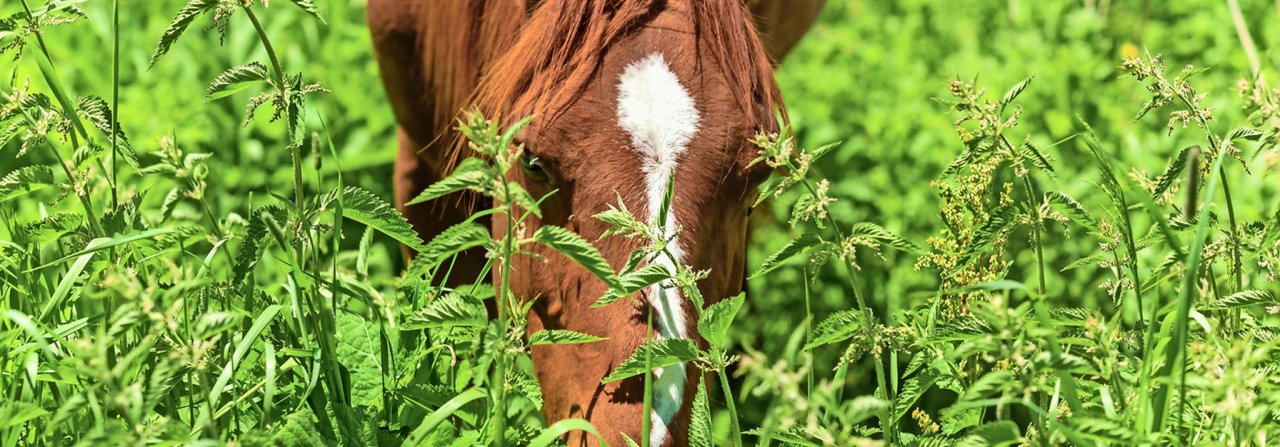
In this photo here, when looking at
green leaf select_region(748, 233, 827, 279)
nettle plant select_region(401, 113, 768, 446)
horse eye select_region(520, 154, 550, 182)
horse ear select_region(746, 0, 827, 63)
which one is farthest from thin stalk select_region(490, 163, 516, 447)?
horse ear select_region(746, 0, 827, 63)

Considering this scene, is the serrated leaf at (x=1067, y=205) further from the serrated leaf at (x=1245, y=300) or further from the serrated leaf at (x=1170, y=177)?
the serrated leaf at (x=1245, y=300)

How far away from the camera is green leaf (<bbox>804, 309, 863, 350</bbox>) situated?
1.90 metres

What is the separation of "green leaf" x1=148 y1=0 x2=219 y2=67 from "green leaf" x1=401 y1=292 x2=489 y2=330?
1.78 ft

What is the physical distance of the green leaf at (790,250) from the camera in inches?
73.8

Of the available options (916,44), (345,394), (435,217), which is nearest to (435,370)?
(345,394)

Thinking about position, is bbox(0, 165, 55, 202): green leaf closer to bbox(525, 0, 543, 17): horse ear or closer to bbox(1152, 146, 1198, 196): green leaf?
bbox(525, 0, 543, 17): horse ear

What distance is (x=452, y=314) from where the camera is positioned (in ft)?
5.96

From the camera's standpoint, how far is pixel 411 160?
4.04 meters

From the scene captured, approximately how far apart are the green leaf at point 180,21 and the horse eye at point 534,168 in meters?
0.63

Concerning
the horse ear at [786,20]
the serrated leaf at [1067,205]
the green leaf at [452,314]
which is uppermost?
the horse ear at [786,20]

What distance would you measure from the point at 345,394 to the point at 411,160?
1.99 metres

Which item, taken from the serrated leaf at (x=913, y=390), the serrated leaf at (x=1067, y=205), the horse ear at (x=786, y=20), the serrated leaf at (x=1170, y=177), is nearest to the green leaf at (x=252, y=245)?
the serrated leaf at (x=913, y=390)

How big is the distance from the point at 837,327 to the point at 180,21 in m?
1.09

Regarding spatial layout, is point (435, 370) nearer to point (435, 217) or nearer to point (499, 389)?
point (499, 389)
